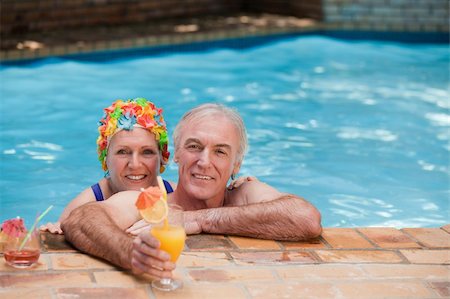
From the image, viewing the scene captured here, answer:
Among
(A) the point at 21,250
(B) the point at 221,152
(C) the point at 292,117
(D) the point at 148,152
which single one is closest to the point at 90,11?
(C) the point at 292,117

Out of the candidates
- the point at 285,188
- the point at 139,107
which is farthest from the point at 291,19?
the point at 139,107

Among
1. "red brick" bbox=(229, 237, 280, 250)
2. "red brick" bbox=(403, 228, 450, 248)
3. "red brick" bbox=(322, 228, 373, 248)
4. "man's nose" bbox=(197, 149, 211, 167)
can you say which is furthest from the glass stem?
"red brick" bbox=(403, 228, 450, 248)

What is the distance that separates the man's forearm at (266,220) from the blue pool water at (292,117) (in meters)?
2.47

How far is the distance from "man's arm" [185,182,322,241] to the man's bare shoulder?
0.55 feet

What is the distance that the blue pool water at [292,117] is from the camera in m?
7.11

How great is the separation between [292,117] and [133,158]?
4.82 metres

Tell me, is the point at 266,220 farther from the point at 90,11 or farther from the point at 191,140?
the point at 90,11

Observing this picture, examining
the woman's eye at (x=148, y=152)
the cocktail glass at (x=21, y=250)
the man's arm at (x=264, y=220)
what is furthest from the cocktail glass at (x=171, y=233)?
the woman's eye at (x=148, y=152)

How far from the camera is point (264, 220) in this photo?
423 cm

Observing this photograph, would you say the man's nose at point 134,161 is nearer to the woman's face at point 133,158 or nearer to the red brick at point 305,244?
the woman's face at point 133,158

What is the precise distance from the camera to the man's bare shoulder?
14.9 feet

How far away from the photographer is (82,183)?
725cm

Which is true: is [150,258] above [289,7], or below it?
above

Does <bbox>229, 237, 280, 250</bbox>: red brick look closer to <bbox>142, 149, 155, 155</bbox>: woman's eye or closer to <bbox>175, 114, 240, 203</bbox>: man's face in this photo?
<bbox>175, 114, 240, 203</bbox>: man's face
